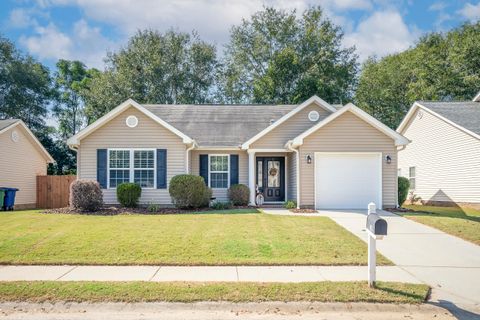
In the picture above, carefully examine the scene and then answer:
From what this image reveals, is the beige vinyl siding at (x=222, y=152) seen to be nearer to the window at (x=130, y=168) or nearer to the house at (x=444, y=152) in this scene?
the window at (x=130, y=168)

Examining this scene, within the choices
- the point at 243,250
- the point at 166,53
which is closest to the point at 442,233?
the point at 243,250

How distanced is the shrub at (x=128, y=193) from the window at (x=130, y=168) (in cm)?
70

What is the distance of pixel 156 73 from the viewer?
36.2 m

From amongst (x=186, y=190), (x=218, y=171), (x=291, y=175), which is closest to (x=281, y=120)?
(x=291, y=175)

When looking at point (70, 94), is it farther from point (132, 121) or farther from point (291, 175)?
point (291, 175)

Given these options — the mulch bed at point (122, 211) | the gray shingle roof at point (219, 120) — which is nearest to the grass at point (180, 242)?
the mulch bed at point (122, 211)

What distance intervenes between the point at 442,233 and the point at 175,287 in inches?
336

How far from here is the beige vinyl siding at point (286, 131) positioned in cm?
1850

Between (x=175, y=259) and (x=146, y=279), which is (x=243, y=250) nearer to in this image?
(x=175, y=259)

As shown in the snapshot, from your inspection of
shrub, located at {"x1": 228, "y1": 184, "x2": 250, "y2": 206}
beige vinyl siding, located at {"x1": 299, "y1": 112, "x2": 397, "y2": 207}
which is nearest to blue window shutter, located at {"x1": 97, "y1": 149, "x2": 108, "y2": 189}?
shrub, located at {"x1": 228, "y1": 184, "x2": 250, "y2": 206}

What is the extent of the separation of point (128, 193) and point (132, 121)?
10.5 ft

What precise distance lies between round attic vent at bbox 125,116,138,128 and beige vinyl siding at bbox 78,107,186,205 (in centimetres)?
13

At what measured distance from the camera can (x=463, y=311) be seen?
18.1ft

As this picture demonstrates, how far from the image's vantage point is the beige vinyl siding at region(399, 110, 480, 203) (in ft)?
61.7
